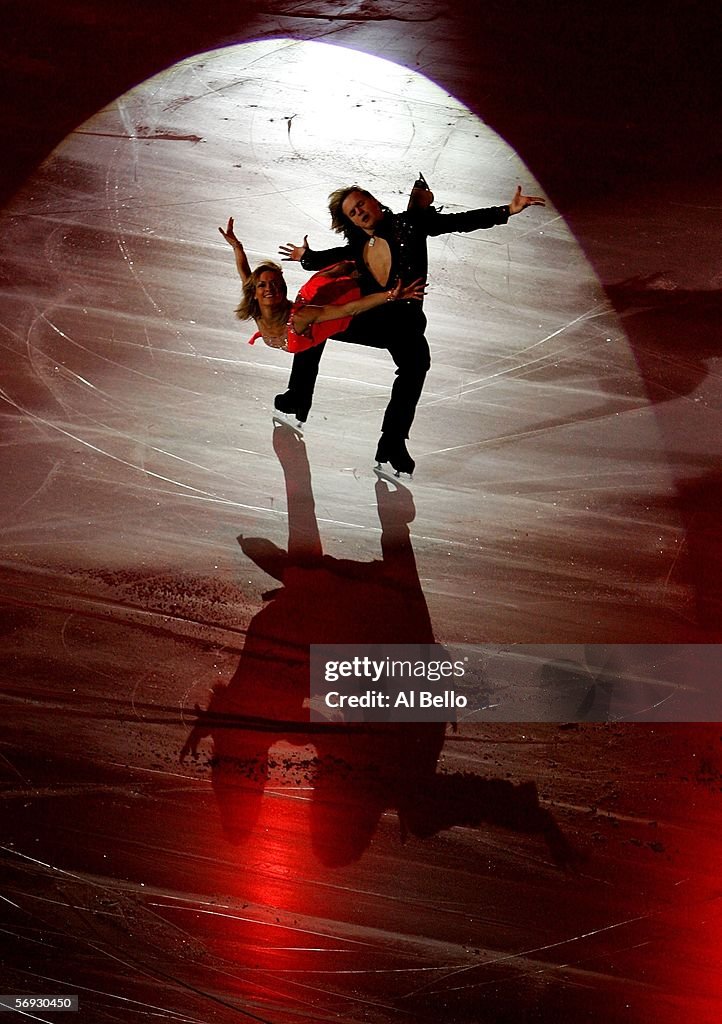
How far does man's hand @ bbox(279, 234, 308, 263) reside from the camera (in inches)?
Result: 94.7

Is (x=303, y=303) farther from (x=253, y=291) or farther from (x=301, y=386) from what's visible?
(x=301, y=386)

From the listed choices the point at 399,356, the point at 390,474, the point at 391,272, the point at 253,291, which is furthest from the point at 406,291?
the point at 390,474

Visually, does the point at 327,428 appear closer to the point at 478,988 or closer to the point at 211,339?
the point at 211,339

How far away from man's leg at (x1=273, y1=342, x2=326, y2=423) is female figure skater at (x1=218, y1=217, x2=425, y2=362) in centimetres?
11

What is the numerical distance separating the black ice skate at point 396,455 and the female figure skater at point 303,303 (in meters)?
0.34

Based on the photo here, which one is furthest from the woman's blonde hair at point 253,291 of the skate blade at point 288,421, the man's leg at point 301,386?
the skate blade at point 288,421

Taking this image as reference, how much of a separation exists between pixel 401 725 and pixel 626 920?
2.24 ft

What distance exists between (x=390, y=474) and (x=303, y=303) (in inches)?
21.1

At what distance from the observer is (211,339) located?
106 inches

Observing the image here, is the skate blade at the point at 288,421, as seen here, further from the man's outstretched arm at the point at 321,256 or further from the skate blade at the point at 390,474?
the man's outstretched arm at the point at 321,256

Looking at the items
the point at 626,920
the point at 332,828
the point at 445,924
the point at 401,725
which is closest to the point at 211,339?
the point at 401,725

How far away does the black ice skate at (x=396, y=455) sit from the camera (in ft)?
8.12

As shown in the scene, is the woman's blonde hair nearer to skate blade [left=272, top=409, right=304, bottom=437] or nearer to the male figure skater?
the male figure skater

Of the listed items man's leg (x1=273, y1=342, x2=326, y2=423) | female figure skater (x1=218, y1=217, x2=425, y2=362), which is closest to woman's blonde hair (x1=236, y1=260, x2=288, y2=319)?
female figure skater (x1=218, y1=217, x2=425, y2=362)
